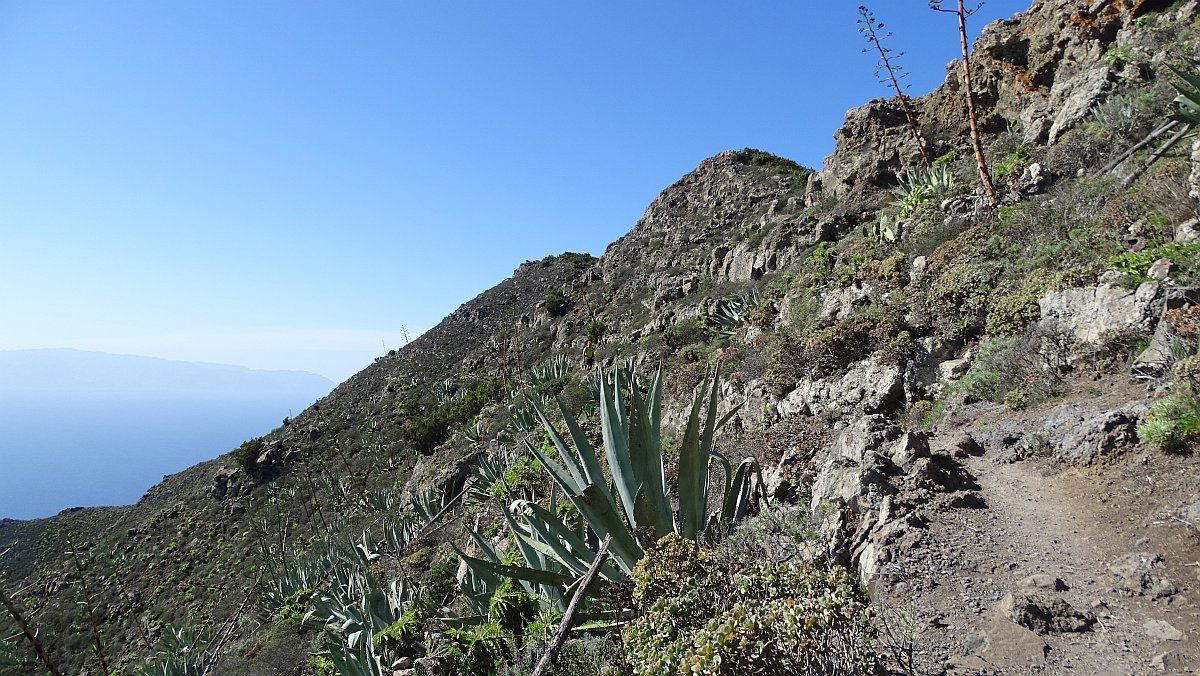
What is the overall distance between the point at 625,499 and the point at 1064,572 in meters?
2.46

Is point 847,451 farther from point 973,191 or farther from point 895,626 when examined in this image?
point 973,191

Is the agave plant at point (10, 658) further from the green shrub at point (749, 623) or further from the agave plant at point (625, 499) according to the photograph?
the green shrub at point (749, 623)

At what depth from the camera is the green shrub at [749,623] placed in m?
2.00

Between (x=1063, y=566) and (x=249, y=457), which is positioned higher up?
(x=1063, y=566)

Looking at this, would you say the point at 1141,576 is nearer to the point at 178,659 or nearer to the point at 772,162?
the point at 178,659

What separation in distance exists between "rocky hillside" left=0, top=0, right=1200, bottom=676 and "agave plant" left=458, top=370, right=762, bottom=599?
0.04 m

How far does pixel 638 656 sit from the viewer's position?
7.73 ft

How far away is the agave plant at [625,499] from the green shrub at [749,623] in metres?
0.95

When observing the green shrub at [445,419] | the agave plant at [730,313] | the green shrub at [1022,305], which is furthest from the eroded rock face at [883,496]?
the green shrub at [445,419]

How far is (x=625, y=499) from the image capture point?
3943mm

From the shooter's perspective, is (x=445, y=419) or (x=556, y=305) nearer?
(x=445, y=419)

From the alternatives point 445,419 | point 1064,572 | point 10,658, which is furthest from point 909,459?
point 445,419

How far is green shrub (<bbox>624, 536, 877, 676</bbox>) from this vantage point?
1995 millimetres

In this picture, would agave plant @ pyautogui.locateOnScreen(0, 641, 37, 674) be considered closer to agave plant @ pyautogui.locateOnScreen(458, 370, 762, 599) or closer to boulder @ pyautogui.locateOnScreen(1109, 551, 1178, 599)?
agave plant @ pyautogui.locateOnScreen(458, 370, 762, 599)
